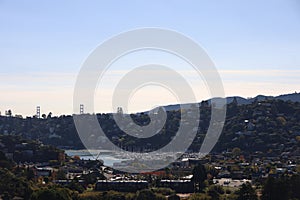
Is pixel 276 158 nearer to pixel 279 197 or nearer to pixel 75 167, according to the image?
pixel 75 167

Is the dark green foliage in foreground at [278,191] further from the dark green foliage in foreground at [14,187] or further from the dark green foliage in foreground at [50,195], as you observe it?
the dark green foliage in foreground at [14,187]

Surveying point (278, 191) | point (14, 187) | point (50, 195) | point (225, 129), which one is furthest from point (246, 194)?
point (225, 129)

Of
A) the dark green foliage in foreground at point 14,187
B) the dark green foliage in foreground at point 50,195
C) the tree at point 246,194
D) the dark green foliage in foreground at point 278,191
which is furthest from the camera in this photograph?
the dark green foliage in foreground at point 14,187

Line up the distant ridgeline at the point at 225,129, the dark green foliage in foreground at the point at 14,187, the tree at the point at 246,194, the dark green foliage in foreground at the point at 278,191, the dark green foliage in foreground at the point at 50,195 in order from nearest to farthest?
the dark green foliage in foreground at the point at 50,195
the dark green foliage in foreground at the point at 278,191
the tree at the point at 246,194
the dark green foliage in foreground at the point at 14,187
the distant ridgeline at the point at 225,129

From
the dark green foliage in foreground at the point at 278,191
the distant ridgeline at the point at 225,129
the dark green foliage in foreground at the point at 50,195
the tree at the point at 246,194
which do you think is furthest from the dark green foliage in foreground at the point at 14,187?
the distant ridgeline at the point at 225,129

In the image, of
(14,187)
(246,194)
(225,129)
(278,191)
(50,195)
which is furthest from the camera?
(225,129)

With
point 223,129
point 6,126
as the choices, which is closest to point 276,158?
point 223,129

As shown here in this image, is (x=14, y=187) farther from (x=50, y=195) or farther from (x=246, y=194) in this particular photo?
(x=246, y=194)

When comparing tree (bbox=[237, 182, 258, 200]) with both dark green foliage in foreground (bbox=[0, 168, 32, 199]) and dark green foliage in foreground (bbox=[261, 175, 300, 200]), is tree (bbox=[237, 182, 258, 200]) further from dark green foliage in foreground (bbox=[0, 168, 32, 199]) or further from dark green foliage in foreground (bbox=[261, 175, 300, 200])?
dark green foliage in foreground (bbox=[0, 168, 32, 199])

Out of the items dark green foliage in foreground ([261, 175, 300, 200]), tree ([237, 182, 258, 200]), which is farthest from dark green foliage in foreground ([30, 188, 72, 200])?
dark green foliage in foreground ([261, 175, 300, 200])
